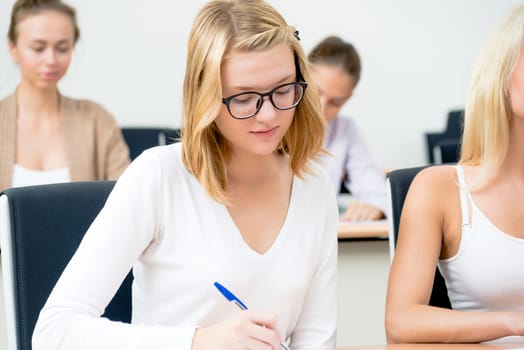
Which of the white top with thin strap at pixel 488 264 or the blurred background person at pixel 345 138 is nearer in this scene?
the white top with thin strap at pixel 488 264

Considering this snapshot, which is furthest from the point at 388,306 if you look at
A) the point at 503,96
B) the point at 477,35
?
the point at 477,35

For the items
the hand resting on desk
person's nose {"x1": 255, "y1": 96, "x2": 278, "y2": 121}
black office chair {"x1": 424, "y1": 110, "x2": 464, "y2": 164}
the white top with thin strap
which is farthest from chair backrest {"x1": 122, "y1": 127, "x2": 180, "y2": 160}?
person's nose {"x1": 255, "y1": 96, "x2": 278, "y2": 121}

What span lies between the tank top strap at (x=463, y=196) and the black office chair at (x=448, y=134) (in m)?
2.95

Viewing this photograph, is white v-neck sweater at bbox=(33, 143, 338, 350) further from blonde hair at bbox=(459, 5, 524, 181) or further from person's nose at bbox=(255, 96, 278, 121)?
blonde hair at bbox=(459, 5, 524, 181)

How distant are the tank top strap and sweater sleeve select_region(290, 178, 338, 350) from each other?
258 millimetres

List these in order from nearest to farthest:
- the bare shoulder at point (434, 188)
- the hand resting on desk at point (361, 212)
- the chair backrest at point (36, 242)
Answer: the chair backrest at point (36, 242) < the bare shoulder at point (434, 188) < the hand resting on desk at point (361, 212)

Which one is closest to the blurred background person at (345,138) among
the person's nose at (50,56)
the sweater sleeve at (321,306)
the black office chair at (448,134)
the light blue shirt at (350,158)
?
the light blue shirt at (350,158)

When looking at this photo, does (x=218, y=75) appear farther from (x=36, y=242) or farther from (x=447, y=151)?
(x=447, y=151)

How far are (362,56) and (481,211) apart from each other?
367 cm

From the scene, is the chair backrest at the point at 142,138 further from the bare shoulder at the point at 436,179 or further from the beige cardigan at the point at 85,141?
the bare shoulder at the point at 436,179

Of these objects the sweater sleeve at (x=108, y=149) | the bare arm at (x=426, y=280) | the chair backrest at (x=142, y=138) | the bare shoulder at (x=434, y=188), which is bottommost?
the chair backrest at (x=142, y=138)

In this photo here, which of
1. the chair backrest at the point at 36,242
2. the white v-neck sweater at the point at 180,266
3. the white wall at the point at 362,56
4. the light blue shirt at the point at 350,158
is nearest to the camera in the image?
the white v-neck sweater at the point at 180,266

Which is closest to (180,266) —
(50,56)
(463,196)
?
(463,196)

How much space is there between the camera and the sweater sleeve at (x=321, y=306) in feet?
5.10
